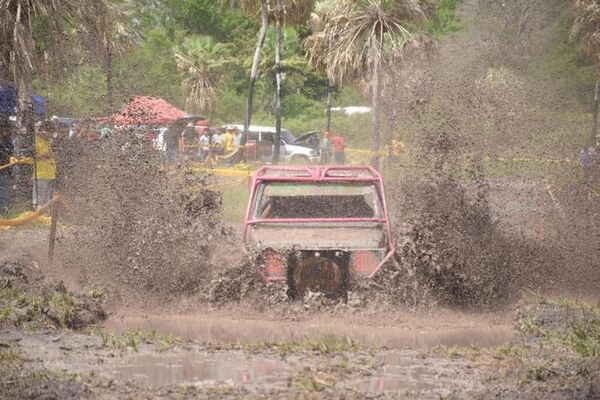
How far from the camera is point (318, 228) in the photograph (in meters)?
10.6

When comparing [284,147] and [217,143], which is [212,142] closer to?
[217,143]

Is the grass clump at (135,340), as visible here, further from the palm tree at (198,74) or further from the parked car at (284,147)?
the palm tree at (198,74)

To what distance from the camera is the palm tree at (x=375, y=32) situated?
78.7 ft

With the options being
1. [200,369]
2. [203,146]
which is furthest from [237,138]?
[200,369]

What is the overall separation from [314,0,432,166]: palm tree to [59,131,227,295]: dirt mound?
444 inches

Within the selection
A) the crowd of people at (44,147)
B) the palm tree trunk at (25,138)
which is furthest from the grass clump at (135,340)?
the palm tree trunk at (25,138)

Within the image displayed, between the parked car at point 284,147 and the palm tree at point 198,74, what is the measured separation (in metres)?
6.28

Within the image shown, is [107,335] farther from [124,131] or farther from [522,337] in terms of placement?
[124,131]

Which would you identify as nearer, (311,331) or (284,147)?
(311,331)

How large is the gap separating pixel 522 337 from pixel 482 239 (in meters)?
2.76

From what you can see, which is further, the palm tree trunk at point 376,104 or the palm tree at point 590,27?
the palm tree at point 590,27

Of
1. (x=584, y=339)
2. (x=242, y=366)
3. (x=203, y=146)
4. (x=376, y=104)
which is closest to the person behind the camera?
(x=242, y=366)

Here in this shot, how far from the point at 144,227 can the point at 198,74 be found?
3532 cm

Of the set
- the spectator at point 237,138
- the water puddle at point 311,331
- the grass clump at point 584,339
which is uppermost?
the grass clump at point 584,339
